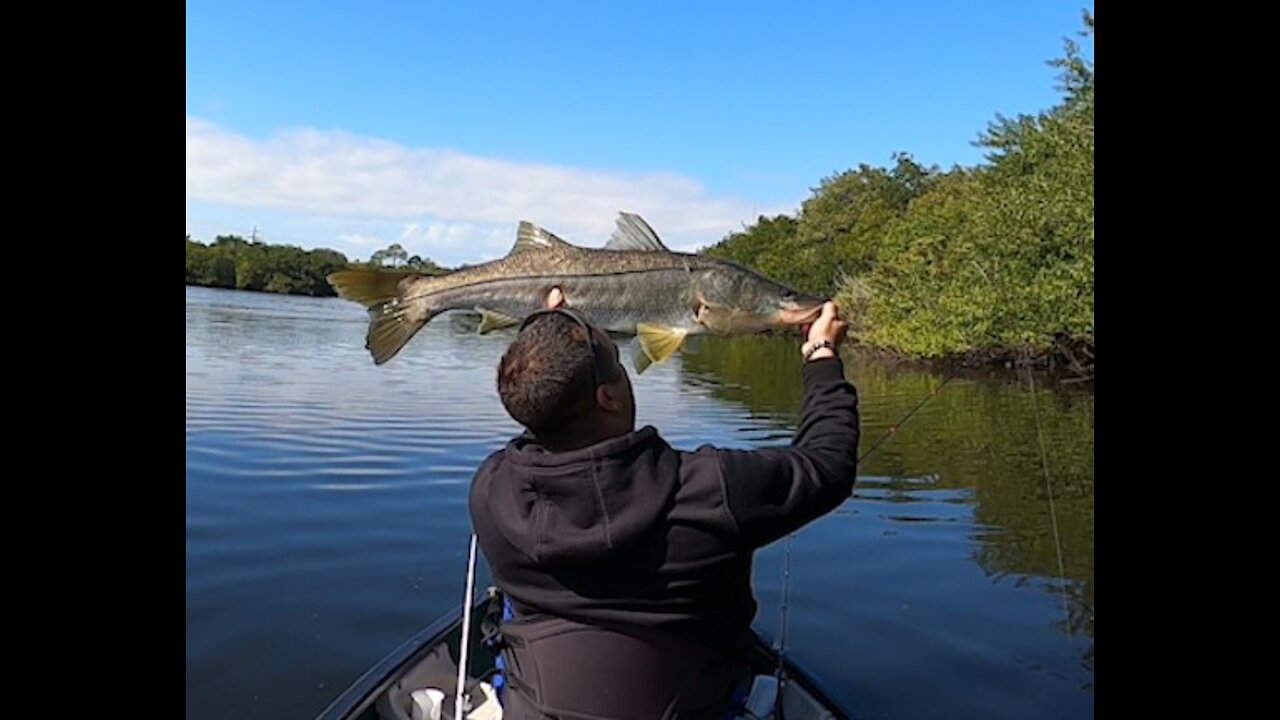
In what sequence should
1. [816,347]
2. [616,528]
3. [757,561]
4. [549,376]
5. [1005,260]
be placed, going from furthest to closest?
[1005,260] < [757,561] < [816,347] < [549,376] < [616,528]

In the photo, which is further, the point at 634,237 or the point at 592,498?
the point at 634,237

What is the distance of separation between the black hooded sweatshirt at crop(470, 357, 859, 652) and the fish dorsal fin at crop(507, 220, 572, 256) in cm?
137

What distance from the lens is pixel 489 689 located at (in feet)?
12.9

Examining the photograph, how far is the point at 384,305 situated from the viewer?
14.1 feet

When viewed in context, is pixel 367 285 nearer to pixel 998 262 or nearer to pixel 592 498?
pixel 592 498

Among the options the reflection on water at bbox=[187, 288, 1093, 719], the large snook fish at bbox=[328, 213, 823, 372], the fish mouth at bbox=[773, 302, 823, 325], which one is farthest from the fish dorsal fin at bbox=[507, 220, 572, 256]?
the reflection on water at bbox=[187, 288, 1093, 719]

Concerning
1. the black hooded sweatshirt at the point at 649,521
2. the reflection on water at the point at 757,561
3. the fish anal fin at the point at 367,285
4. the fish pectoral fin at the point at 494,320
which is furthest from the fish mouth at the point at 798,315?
the reflection on water at the point at 757,561

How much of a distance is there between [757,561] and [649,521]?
7.95 meters

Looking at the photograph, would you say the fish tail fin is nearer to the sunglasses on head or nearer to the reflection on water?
the sunglasses on head

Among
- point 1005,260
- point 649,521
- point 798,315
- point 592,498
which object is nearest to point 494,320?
point 798,315

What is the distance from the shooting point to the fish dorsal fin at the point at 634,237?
4293mm

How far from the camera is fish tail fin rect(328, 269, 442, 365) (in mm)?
4254
